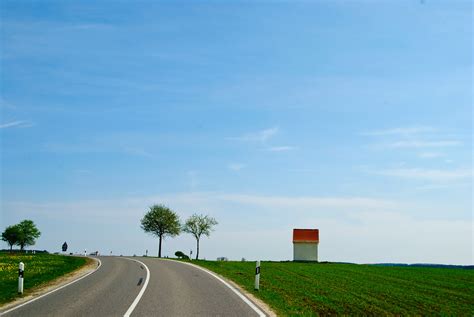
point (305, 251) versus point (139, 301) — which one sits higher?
point (139, 301)

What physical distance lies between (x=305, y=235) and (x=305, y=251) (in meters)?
3.05

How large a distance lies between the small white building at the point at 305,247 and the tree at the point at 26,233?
73.9m

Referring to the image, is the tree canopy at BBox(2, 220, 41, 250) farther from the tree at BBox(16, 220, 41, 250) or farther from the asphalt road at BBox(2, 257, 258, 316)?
the asphalt road at BBox(2, 257, 258, 316)

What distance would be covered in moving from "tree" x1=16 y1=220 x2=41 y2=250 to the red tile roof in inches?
2879

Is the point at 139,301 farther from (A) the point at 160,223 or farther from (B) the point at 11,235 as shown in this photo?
(B) the point at 11,235

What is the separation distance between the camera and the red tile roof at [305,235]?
3252 inches

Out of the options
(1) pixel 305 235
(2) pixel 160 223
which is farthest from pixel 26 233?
(1) pixel 305 235

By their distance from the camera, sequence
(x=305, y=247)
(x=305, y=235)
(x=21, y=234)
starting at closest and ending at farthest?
(x=305, y=247) → (x=305, y=235) → (x=21, y=234)

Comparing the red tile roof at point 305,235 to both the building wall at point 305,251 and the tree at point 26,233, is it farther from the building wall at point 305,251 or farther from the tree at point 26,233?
the tree at point 26,233

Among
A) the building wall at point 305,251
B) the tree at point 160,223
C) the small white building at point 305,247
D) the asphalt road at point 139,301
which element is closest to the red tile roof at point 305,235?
the small white building at point 305,247

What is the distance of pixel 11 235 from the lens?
126m

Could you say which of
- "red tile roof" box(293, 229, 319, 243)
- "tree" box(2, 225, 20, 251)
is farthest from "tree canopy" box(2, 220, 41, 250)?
"red tile roof" box(293, 229, 319, 243)

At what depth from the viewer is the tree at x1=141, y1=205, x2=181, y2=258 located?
92500 mm

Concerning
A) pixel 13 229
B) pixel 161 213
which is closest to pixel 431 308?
pixel 161 213
